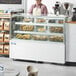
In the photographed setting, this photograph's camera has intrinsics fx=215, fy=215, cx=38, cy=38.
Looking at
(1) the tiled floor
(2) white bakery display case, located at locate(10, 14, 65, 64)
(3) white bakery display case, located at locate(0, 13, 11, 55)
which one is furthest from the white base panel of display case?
(3) white bakery display case, located at locate(0, 13, 11, 55)

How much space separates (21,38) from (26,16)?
2.03ft

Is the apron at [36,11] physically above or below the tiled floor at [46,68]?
above

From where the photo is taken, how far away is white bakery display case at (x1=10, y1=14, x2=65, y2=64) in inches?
219

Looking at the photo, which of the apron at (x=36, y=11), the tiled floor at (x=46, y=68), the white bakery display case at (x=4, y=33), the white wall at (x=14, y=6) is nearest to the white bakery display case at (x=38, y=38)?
the tiled floor at (x=46, y=68)

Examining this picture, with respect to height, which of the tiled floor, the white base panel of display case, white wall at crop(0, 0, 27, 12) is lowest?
the tiled floor

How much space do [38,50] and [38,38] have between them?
0.34 m

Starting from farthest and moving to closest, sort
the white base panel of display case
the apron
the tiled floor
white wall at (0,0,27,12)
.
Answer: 1. white wall at (0,0,27,12)
2. the apron
3. the white base panel of display case
4. the tiled floor

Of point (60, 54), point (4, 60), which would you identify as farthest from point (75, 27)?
point (4, 60)

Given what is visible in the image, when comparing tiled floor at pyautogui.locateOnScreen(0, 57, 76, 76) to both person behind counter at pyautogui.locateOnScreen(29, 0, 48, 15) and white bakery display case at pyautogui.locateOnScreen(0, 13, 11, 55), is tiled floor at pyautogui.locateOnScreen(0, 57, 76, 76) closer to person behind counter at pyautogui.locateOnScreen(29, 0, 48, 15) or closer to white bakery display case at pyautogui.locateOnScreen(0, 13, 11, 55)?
white bakery display case at pyautogui.locateOnScreen(0, 13, 11, 55)

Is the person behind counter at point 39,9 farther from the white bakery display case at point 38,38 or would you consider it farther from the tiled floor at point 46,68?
the tiled floor at point 46,68

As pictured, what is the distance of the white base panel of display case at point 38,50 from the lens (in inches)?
218

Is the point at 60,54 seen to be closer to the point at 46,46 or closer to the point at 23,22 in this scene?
the point at 46,46

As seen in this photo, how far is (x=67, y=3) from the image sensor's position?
6059 millimetres

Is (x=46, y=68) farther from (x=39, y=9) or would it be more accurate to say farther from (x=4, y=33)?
(x=4, y=33)
